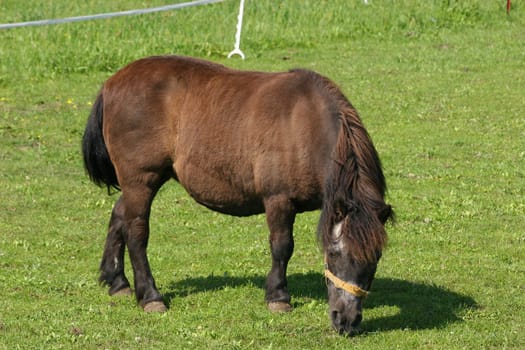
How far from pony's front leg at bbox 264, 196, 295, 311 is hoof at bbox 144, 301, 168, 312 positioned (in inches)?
33.4

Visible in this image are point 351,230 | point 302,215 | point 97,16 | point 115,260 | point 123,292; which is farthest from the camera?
point 97,16

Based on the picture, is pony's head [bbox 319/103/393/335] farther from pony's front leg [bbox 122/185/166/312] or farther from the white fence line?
the white fence line

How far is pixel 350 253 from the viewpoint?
721 cm

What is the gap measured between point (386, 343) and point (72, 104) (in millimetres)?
9880

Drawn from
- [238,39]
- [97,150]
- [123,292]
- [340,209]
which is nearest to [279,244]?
[340,209]

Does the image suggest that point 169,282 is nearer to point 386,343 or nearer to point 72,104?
point 386,343

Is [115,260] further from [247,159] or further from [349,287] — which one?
[349,287]

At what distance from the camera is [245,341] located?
748 centimetres

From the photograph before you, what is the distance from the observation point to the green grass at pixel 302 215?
7.90m

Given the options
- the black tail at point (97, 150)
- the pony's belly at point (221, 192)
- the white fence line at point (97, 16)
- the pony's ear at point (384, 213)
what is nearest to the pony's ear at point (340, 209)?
the pony's ear at point (384, 213)

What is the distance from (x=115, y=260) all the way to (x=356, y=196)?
8.52ft

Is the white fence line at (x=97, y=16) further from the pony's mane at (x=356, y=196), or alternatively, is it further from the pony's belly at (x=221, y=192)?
the pony's mane at (x=356, y=196)

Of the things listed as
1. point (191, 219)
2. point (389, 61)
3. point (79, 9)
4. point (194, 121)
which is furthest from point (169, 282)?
point (79, 9)

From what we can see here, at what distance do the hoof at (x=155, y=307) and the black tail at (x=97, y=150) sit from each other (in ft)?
4.40
